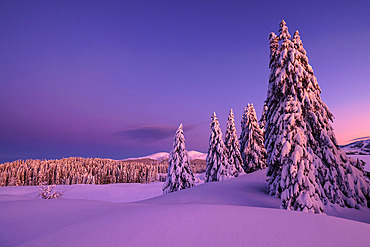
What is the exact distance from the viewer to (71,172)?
90188 mm

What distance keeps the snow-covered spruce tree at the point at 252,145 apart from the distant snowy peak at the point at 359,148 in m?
11.3

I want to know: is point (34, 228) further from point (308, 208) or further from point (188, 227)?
point (308, 208)

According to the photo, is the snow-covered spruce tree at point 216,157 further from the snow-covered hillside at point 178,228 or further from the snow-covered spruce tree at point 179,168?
the snow-covered hillside at point 178,228

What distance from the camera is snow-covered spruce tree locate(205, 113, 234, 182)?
29.1m

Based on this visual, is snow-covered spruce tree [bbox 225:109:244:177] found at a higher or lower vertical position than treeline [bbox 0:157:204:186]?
higher

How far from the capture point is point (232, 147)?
3388 centimetres

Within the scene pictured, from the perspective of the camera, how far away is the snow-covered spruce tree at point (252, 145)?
106 feet

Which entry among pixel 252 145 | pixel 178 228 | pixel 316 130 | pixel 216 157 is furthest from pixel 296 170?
pixel 252 145

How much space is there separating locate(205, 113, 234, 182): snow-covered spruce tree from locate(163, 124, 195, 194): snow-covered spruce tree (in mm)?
3754

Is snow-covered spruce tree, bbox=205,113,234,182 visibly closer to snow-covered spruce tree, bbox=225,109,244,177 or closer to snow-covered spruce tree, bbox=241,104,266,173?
snow-covered spruce tree, bbox=225,109,244,177

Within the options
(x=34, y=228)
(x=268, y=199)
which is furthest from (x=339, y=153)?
(x=34, y=228)

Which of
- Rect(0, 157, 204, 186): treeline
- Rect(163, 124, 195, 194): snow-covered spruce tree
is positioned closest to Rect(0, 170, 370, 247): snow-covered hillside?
Rect(163, 124, 195, 194): snow-covered spruce tree

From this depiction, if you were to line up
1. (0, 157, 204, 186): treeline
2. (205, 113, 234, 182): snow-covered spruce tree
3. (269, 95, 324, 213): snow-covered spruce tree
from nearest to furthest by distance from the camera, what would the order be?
(269, 95, 324, 213): snow-covered spruce tree
(205, 113, 234, 182): snow-covered spruce tree
(0, 157, 204, 186): treeline

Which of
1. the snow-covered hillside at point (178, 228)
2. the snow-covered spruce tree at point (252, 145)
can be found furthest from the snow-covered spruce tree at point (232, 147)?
the snow-covered hillside at point (178, 228)
